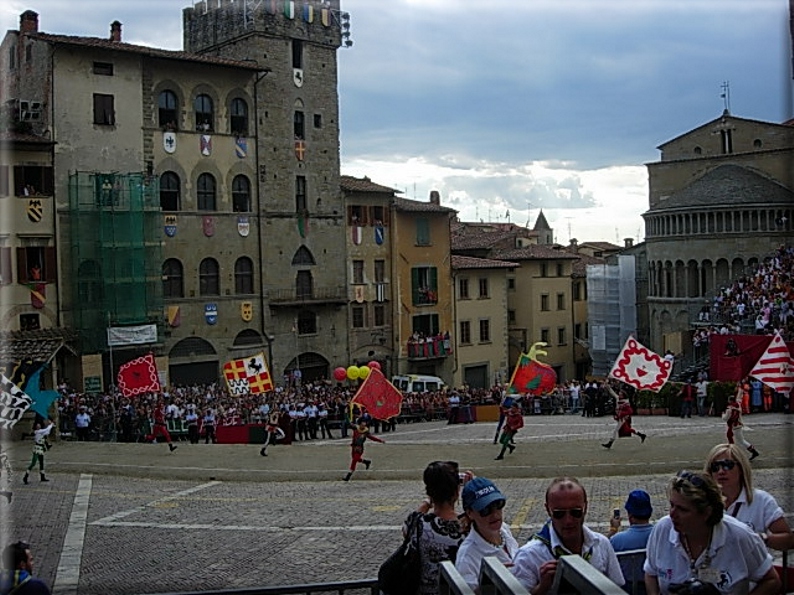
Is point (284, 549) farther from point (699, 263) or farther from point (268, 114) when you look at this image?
point (699, 263)

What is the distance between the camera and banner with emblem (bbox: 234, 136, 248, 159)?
169ft

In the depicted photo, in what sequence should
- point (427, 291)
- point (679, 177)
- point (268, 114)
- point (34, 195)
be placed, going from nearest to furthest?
1. point (34, 195)
2. point (268, 114)
3. point (427, 291)
4. point (679, 177)

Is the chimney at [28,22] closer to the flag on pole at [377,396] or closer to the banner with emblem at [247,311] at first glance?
the banner with emblem at [247,311]

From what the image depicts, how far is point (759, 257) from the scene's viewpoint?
62812mm

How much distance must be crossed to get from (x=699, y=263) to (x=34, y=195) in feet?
134

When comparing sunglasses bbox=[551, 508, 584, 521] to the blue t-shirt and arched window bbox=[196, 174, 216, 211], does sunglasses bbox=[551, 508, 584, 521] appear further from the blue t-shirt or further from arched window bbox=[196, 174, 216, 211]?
arched window bbox=[196, 174, 216, 211]

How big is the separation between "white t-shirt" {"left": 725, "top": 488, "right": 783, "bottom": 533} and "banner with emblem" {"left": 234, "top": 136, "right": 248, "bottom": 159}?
46.2m

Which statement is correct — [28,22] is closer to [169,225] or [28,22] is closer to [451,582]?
[169,225]

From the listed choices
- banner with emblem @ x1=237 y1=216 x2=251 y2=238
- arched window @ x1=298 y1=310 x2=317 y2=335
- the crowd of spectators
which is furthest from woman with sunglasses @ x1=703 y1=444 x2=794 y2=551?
arched window @ x1=298 y1=310 x2=317 y2=335

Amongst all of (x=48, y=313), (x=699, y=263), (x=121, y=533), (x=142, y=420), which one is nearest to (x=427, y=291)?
(x=699, y=263)

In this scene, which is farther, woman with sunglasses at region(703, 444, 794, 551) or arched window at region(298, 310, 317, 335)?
arched window at region(298, 310, 317, 335)

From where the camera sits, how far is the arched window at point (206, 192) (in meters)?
49.9

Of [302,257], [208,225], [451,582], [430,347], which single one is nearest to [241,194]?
[208,225]

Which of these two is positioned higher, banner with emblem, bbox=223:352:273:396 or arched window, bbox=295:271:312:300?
arched window, bbox=295:271:312:300
